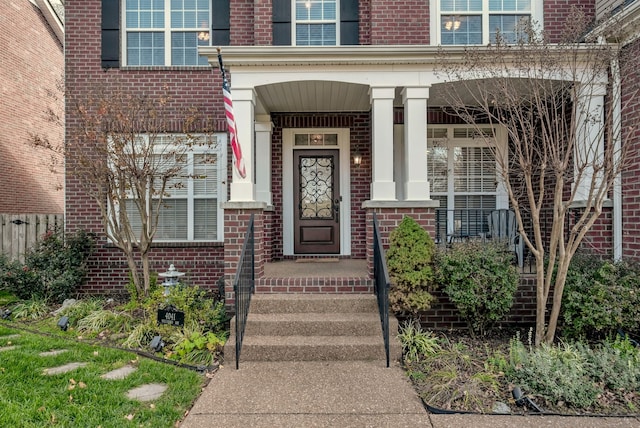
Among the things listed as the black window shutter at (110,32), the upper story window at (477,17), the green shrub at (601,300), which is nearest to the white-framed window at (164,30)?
the black window shutter at (110,32)

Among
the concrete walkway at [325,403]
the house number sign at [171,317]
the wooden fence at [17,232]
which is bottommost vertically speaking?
the concrete walkway at [325,403]

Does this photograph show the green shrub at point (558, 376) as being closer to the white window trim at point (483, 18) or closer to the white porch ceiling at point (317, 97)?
the white porch ceiling at point (317, 97)

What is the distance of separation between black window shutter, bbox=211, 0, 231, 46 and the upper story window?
341 cm

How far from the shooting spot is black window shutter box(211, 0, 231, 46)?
6.60 meters

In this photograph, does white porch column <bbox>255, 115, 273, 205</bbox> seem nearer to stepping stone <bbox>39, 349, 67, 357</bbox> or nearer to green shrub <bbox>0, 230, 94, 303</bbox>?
green shrub <bbox>0, 230, 94, 303</bbox>

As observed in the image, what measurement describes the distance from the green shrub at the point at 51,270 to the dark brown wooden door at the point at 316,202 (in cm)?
351

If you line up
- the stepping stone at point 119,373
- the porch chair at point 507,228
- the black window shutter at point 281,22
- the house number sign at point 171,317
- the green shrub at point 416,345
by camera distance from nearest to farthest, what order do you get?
the stepping stone at point 119,373 < the green shrub at point 416,345 < the house number sign at point 171,317 < the porch chair at point 507,228 < the black window shutter at point 281,22

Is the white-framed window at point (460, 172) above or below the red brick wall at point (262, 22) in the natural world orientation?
below

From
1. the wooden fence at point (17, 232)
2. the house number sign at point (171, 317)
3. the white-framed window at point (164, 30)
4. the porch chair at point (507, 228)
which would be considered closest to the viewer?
the house number sign at point (171, 317)

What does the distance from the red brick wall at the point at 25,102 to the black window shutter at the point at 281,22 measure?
659cm

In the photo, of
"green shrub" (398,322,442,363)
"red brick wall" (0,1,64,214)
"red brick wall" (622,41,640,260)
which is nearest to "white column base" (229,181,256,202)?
"green shrub" (398,322,442,363)

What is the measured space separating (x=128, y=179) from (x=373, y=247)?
3447 millimetres

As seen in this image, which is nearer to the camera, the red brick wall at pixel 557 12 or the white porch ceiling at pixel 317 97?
the white porch ceiling at pixel 317 97

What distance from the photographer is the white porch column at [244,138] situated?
16.0 feet
